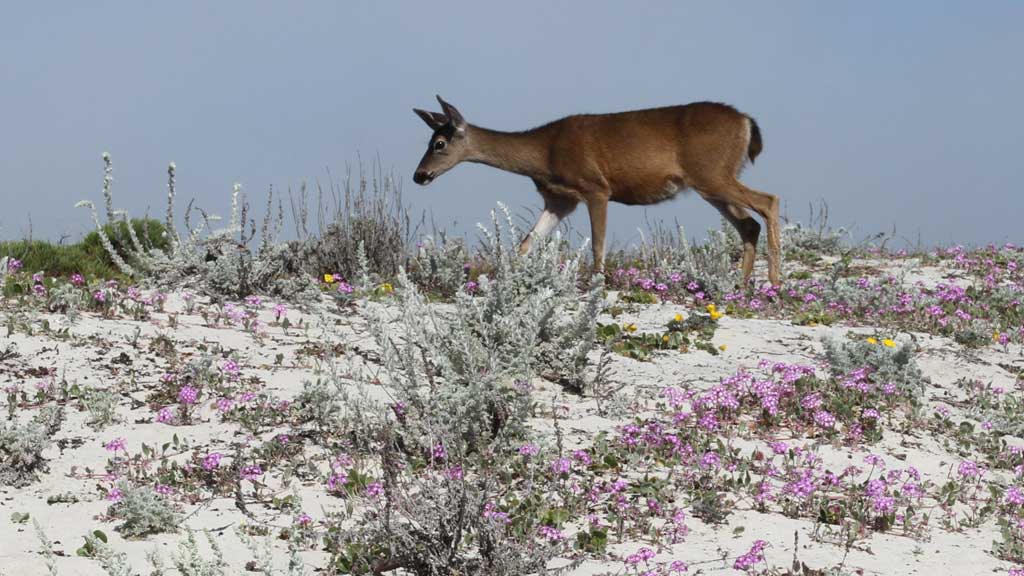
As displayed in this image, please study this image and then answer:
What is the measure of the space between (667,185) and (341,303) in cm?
442

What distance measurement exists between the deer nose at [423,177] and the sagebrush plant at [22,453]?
24.2 feet

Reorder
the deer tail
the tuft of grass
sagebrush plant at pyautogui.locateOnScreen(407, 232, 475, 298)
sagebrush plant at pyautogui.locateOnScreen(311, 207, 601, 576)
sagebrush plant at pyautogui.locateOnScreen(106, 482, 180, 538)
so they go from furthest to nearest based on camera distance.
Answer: the tuft of grass < the deer tail < sagebrush plant at pyautogui.locateOnScreen(407, 232, 475, 298) < sagebrush plant at pyautogui.locateOnScreen(106, 482, 180, 538) < sagebrush plant at pyautogui.locateOnScreen(311, 207, 601, 576)

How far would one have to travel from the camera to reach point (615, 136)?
12328 millimetres

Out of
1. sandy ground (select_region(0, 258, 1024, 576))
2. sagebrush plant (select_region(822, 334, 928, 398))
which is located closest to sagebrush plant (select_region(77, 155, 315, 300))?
sandy ground (select_region(0, 258, 1024, 576))

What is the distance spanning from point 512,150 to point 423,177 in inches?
41.0

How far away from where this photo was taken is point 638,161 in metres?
12.2

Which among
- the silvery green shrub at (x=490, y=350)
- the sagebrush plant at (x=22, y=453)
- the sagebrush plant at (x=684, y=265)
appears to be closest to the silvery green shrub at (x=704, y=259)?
the sagebrush plant at (x=684, y=265)

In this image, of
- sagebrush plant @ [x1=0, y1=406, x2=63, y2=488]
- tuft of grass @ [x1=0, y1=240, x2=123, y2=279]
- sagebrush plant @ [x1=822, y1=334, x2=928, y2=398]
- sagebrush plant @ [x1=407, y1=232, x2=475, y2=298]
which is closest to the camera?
sagebrush plant @ [x1=0, y1=406, x2=63, y2=488]

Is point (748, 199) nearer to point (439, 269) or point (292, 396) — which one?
point (439, 269)

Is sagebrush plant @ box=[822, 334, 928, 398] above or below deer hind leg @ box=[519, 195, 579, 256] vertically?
below

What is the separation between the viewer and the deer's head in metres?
12.6

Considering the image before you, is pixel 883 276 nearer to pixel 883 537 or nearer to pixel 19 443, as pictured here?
pixel 883 537

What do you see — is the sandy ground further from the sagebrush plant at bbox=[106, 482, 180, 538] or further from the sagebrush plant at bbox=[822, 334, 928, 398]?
the sagebrush plant at bbox=[822, 334, 928, 398]

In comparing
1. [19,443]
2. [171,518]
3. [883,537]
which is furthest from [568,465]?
[19,443]
